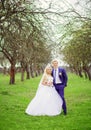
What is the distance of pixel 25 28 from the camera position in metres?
19.9

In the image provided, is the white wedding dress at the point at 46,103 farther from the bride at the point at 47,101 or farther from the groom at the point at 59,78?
the groom at the point at 59,78

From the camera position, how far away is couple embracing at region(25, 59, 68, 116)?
57.8 ft

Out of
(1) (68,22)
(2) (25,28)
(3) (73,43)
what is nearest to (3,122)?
(2) (25,28)

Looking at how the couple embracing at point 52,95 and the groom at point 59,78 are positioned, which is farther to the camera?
the groom at point 59,78

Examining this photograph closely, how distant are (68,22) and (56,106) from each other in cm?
793

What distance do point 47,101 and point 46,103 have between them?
0.12m

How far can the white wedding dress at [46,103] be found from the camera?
17.5 m

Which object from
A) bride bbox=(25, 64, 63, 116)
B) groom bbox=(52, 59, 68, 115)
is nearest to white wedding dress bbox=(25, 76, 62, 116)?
bride bbox=(25, 64, 63, 116)

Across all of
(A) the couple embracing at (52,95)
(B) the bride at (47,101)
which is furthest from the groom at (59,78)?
(B) the bride at (47,101)

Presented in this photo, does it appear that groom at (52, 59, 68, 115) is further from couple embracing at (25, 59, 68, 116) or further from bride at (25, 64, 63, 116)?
bride at (25, 64, 63, 116)

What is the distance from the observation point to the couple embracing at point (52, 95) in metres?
17.6

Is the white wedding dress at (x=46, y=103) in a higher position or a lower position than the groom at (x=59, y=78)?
lower

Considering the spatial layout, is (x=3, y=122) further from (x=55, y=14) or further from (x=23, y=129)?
(x=55, y=14)

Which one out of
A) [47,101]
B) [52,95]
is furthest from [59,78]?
[47,101]
